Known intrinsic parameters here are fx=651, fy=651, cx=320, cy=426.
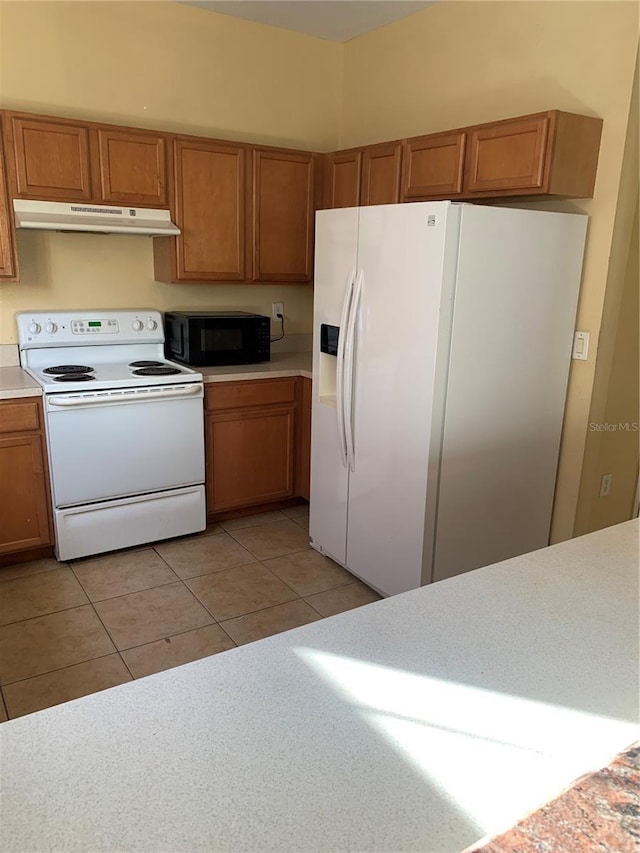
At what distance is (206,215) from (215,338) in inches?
26.5

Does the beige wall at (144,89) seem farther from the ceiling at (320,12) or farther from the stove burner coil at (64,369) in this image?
the stove burner coil at (64,369)

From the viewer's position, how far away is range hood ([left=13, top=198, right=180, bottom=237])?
310 centimetres

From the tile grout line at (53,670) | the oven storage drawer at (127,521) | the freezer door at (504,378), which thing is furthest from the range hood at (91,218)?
the tile grout line at (53,670)

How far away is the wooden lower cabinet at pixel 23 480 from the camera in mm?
3018

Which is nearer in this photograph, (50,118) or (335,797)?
(335,797)

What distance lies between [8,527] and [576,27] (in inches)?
133

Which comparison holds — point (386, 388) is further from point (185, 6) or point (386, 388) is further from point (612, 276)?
point (185, 6)

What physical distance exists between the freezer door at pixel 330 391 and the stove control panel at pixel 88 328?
1.16 metres

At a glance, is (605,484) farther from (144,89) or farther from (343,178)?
(144,89)

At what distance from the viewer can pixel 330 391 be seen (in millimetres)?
3180

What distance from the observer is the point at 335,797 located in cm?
78

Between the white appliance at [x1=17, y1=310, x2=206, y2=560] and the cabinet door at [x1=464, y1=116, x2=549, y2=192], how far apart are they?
1.67m

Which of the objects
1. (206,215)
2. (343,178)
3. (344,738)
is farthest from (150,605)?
(343,178)

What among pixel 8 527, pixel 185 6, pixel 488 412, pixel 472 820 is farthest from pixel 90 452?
pixel 472 820
